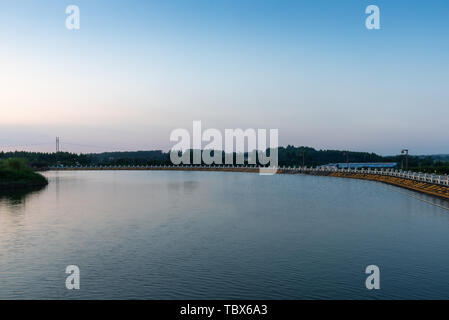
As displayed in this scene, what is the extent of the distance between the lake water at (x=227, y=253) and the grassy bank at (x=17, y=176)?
42.2 meters

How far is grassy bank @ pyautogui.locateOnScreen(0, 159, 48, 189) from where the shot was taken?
85375mm

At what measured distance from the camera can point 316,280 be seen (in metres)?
19.9

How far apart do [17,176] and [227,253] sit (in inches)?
2995

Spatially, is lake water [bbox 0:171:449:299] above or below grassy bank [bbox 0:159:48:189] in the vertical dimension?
below

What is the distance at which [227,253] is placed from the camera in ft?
85.5

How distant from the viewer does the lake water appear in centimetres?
1886

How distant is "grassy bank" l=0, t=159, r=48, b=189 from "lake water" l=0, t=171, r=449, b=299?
138 feet

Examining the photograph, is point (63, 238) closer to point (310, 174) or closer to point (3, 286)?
point (3, 286)

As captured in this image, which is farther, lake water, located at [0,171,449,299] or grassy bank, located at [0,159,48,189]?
grassy bank, located at [0,159,48,189]

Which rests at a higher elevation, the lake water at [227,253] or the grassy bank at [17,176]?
the grassy bank at [17,176]

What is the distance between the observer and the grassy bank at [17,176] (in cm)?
8538

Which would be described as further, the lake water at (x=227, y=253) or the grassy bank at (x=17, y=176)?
the grassy bank at (x=17, y=176)

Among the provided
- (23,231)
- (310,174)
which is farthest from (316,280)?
(310,174)
